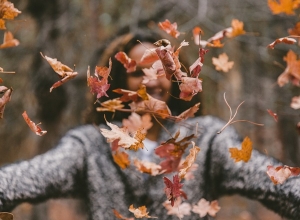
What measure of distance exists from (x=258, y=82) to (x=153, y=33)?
3553 mm

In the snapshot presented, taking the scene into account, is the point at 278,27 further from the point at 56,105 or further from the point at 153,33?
the point at 153,33

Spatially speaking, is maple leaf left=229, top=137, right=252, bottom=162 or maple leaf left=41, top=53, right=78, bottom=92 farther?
maple leaf left=229, top=137, right=252, bottom=162

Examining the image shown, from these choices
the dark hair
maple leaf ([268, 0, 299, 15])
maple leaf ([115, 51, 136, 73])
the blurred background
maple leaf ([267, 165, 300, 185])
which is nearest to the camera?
maple leaf ([267, 165, 300, 185])

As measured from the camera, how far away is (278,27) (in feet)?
12.1

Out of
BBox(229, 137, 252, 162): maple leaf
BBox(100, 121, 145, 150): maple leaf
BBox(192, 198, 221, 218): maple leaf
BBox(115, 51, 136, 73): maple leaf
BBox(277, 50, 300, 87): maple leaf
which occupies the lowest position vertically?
BBox(192, 198, 221, 218): maple leaf

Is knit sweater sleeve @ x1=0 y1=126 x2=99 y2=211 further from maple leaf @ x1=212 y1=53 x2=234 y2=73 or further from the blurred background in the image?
the blurred background

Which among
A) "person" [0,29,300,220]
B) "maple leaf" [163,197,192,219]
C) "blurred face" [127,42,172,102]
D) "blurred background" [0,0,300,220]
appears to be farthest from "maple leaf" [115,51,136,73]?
"blurred background" [0,0,300,220]

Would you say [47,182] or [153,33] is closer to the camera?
[47,182]

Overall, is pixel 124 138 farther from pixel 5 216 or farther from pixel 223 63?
pixel 223 63

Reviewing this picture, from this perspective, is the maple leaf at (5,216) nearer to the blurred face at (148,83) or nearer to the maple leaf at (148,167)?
the maple leaf at (148,167)

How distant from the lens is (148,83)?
1.42 m

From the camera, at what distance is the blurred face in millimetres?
1420

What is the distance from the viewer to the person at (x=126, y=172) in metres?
1.16

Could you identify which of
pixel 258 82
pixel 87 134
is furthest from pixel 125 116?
pixel 258 82
